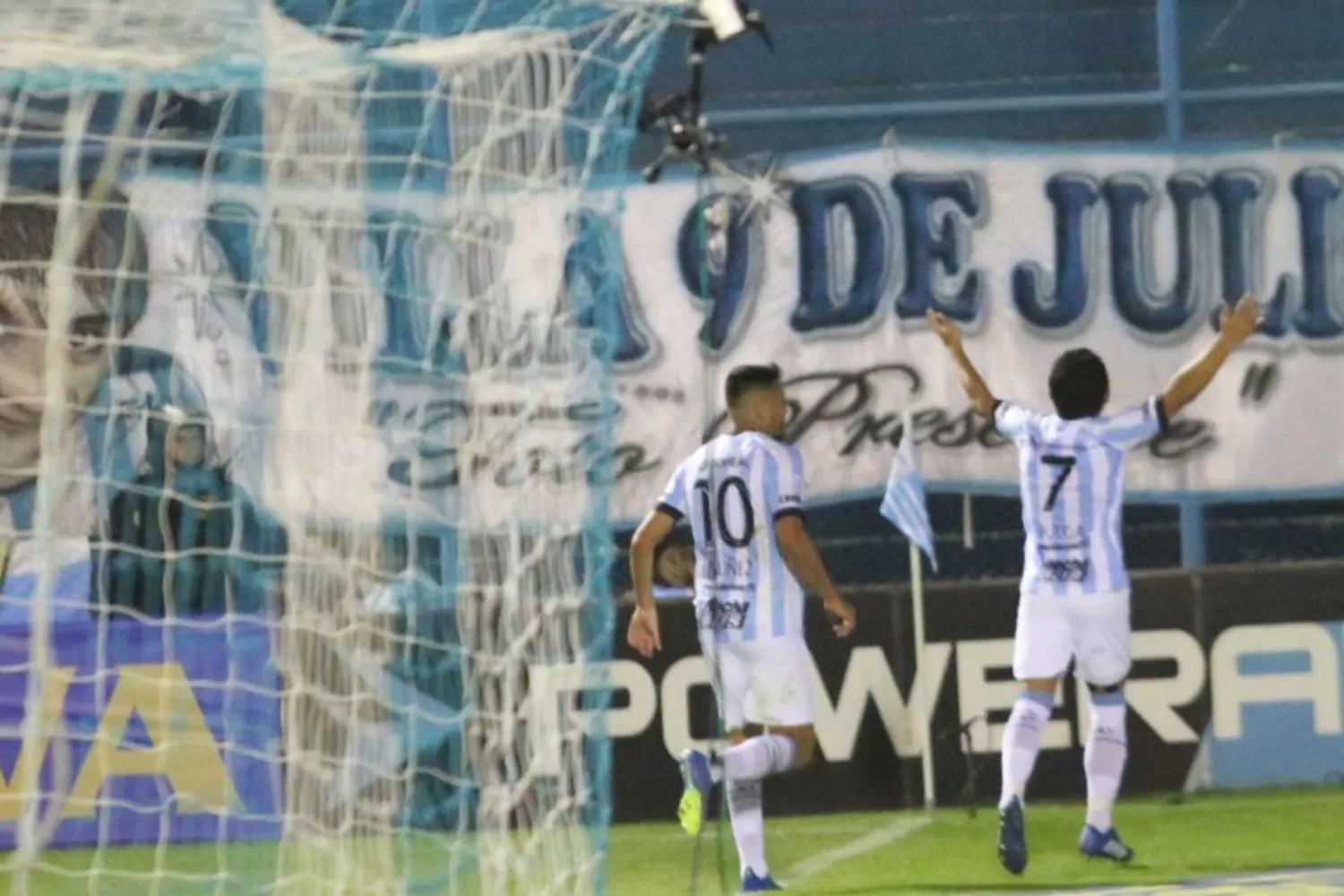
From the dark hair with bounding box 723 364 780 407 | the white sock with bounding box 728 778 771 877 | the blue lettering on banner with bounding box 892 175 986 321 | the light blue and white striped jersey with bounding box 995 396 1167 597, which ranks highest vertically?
the blue lettering on banner with bounding box 892 175 986 321

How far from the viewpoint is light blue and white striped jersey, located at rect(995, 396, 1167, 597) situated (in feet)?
29.1

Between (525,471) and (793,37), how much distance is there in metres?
4.60

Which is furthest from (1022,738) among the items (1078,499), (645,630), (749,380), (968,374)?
(749,380)

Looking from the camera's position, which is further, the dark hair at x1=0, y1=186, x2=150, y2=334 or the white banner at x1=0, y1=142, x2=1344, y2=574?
the white banner at x1=0, y1=142, x2=1344, y2=574

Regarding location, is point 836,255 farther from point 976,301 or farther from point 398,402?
point 398,402

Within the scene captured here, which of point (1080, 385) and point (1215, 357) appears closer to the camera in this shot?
point (1215, 357)

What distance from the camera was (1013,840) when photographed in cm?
880

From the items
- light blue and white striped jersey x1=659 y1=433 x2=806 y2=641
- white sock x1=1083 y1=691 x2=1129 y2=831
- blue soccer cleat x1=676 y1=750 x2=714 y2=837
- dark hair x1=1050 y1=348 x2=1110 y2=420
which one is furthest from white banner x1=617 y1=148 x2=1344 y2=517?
blue soccer cleat x1=676 y1=750 x2=714 y2=837

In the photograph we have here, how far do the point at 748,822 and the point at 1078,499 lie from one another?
1450 mm

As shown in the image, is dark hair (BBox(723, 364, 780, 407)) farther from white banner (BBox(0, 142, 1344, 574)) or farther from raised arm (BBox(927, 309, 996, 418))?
white banner (BBox(0, 142, 1344, 574))

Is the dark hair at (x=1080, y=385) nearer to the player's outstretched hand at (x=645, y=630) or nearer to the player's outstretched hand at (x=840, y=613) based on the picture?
the player's outstretched hand at (x=840, y=613)

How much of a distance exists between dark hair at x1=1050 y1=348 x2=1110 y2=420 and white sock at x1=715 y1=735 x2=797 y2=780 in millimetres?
1427

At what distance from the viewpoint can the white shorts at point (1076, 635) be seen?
8875mm

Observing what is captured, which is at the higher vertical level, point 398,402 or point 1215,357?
point 1215,357
